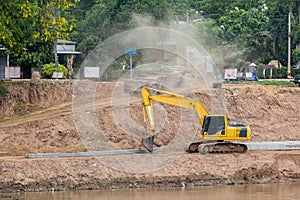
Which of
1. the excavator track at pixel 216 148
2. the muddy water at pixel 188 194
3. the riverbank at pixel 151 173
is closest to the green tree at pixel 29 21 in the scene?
the riverbank at pixel 151 173

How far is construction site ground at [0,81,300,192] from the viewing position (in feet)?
85.4

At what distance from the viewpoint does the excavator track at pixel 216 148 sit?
28750mm

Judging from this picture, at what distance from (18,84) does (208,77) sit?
38.7 feet

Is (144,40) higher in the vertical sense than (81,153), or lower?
higher

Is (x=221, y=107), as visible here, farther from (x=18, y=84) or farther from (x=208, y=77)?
(x=18, y=84)

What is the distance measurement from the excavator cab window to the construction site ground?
1.08 m

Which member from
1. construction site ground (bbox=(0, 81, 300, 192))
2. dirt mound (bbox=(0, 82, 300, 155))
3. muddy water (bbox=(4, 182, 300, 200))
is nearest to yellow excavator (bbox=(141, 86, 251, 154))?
construction site ground (bbox=(0, 81, 300, 192))

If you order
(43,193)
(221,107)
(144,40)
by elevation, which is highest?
(144,40)

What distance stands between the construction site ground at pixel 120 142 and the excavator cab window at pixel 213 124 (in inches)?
42.6

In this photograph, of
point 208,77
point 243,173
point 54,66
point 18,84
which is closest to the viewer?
point 243,173

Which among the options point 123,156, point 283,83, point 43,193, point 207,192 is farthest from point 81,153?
point 283,83

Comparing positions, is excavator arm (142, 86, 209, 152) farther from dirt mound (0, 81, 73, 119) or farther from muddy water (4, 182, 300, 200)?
dirt mound (0, 81, 73, 119)

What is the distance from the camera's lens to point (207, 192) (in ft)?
83.8

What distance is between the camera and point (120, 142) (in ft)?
103
